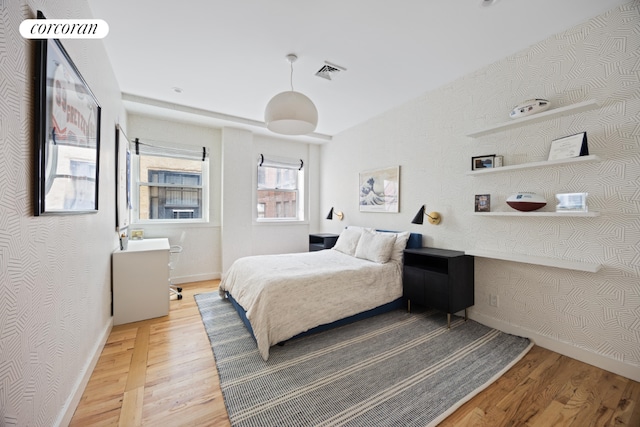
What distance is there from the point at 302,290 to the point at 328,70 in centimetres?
228

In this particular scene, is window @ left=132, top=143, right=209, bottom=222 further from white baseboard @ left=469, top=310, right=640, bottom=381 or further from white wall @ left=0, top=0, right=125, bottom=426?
white baseboard @ left=469, top=310, right=640, bottom=381

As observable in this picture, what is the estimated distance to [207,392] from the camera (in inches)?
66.4

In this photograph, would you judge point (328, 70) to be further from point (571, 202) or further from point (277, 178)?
point (277, 178)

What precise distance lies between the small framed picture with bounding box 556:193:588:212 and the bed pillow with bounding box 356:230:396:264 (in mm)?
1573

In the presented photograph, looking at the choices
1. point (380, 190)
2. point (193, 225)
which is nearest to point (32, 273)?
point (193, 225)

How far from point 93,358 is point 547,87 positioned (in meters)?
4.37

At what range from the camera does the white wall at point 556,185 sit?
184 centimetres

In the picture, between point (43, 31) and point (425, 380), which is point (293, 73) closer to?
point (43, 31)

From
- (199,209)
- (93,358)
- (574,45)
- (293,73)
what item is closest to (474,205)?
(574,45)

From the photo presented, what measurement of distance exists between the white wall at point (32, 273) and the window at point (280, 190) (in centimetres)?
304

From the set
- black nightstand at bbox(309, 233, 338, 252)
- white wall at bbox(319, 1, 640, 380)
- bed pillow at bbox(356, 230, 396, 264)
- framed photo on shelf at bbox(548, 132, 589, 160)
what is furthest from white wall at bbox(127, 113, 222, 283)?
framed photo on shelf at bbox(548, 132, 589, 160)

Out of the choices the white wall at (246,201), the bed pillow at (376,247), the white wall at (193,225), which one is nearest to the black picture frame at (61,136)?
the white wall at (193,225)

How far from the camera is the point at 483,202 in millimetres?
2576

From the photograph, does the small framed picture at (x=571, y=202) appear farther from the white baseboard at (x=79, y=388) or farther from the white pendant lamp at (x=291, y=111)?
the white baseboard at (x=79, y=388)
